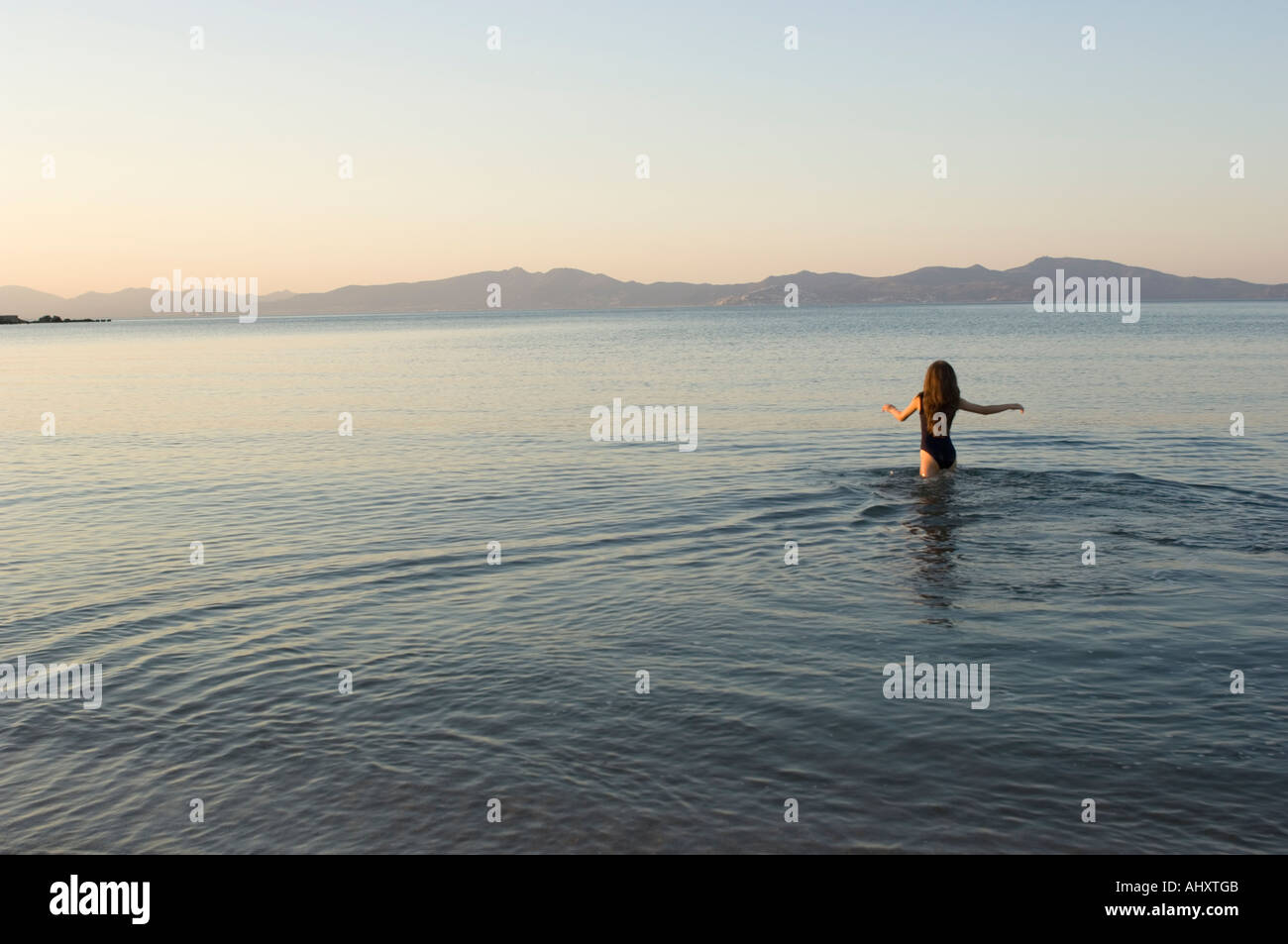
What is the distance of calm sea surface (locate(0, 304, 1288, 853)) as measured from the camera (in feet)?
24.6

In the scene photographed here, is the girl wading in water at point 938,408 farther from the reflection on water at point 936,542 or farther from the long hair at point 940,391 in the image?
the reflection on water at point 936,542

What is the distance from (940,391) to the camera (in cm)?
1955

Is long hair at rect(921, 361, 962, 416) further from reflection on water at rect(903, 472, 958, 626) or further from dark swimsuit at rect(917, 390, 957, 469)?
reflection on water at rect(903, 472, 958, 626)

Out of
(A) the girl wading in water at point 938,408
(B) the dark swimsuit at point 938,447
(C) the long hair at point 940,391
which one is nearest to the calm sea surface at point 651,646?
(B) the dark swimsuit at point 938,447

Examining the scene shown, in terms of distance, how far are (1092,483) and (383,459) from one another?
17.5 metres

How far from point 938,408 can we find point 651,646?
34.7 feet

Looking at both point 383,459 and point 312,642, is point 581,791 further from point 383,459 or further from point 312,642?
point 383,459

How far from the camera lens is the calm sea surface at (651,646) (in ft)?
24.6

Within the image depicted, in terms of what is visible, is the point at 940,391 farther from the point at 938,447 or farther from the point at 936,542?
the point at 936,542

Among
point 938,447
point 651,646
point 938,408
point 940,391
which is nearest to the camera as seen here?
point 651,646

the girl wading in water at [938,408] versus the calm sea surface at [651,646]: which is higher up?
the girl wading in water at [938,408]

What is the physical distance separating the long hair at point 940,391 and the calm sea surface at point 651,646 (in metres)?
1.88

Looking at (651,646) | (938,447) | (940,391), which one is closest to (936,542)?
(940,391)
